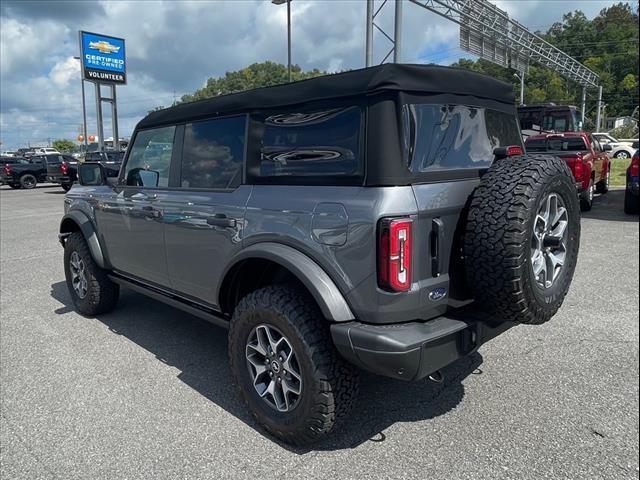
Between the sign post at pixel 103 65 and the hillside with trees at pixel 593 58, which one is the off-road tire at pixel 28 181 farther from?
the hillside with trees at pixel 593 58

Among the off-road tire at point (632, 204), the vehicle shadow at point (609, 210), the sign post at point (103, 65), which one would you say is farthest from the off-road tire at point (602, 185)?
the sign post at point (103, 65)

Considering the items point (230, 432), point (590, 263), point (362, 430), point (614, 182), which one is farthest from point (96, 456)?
point (614, 182)

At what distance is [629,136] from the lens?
5238 centimetres

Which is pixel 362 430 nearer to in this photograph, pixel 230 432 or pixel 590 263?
pixel 230 432

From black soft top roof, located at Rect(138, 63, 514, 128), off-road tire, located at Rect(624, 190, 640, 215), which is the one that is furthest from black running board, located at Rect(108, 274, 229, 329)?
off-road tire, located at Rect(624, 190, 640, 215)

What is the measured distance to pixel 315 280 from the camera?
8.16ft

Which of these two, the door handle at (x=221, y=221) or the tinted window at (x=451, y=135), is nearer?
the tinted window at (x=451, y=135)

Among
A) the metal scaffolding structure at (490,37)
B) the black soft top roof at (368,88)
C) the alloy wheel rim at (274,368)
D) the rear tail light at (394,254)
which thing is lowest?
the alloy wheel rim at (274,368)

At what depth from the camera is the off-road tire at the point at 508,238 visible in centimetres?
Result: 234

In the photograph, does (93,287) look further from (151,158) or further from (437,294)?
(437,294)

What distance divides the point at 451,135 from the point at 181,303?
233cm

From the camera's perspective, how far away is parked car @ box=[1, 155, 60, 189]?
24.8 meters

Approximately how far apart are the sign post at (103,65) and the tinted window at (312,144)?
102ft

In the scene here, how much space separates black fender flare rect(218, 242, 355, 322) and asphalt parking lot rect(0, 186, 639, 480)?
843 mm
